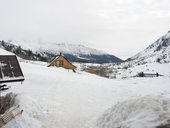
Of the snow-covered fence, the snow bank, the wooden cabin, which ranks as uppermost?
the wooden cabin

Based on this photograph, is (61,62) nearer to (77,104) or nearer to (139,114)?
(77,104)

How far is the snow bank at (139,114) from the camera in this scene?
12375mm

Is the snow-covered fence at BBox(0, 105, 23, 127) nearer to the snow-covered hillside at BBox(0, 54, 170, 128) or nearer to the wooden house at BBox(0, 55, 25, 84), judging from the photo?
the snow-covered hillside at BBox(0, 54, 170, 128)

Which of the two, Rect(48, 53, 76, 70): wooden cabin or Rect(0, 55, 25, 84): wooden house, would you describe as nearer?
Rect(0, 55, 25, 84): wooden house

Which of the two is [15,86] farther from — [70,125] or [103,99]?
[70,125]

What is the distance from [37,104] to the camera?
66.3ft

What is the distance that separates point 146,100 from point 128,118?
1.42 metres

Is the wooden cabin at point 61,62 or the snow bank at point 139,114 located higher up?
the wooden cabin at point 61,62

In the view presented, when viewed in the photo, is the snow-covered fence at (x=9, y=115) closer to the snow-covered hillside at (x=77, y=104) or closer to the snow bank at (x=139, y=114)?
the snow-covered hillside at (x=77, y=104)

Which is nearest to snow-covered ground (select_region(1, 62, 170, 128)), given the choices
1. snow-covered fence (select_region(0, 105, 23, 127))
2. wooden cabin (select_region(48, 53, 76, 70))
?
snow-covered fence (select_region(0, 105, 23, 127))

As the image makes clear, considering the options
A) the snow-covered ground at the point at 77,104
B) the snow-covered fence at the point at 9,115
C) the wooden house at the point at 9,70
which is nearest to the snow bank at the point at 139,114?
the snow-covered ground at the point at 77,104

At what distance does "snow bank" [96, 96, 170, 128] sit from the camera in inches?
487

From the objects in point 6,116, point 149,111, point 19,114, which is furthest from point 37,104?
point 149,111

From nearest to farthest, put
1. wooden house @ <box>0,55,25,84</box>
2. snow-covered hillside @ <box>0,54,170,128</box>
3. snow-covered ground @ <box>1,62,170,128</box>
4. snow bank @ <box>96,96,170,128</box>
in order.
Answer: snow bank @ <box>96,96,170,128</box>, snow-covered hillside @ <box>0,54,170,128</box>, snow-covered ground @ <box>1,62,170,128</box>, wooden house @ <box>0,55,25,84</box>
